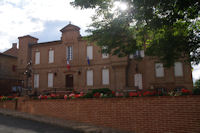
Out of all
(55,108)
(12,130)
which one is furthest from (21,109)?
(12,130)

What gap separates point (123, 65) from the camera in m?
18.7

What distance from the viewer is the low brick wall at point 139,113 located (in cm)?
698

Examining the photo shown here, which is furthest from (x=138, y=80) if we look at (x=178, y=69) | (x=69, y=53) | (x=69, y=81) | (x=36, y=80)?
(x=36, y=80)

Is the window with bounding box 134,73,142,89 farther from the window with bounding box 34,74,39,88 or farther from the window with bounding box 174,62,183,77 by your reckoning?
the window with bounding box 34,74,39,88

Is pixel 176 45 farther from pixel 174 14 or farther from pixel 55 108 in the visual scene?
pixel 55 108

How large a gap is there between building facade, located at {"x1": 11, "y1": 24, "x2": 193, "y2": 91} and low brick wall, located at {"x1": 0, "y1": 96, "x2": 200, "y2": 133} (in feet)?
30.5

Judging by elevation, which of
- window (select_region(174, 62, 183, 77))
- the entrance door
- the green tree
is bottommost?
the entrance door

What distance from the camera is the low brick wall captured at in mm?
6984

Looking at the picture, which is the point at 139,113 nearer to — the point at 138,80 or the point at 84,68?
the point at 138,80

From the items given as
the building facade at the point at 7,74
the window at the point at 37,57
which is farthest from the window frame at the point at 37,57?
the building facade at the point at 7,74

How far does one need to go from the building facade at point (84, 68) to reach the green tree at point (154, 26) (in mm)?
9102

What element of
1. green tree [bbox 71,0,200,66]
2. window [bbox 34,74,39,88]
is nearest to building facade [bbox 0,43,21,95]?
window [bbox 34,74,39,88]

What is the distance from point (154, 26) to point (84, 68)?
46.6 ft

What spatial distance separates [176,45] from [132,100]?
3514mm
